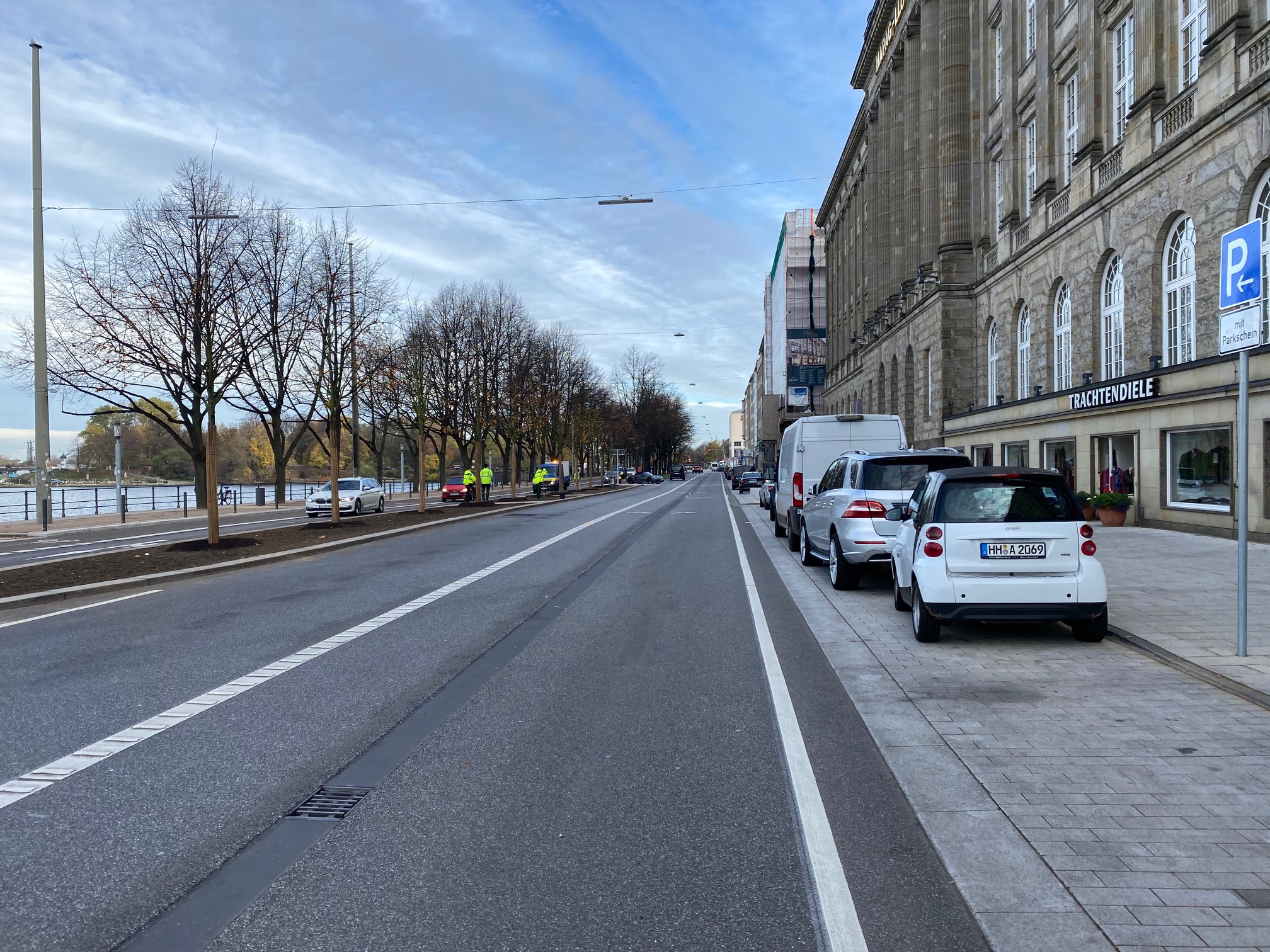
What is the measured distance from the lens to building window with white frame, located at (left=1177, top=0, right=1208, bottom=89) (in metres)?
20.0

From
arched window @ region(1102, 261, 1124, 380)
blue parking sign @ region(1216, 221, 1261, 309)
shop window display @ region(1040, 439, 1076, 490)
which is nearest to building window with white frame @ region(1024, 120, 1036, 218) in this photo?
arched window @ region(1102, 261, 1124, 380)

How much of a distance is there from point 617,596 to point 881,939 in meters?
8.46

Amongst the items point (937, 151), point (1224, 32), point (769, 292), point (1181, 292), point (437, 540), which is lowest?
point (437, 540)

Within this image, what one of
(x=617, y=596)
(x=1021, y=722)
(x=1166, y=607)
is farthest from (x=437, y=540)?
(x=1021, y=722)

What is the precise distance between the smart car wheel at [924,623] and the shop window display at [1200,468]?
1288 cm

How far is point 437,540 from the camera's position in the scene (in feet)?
68.9

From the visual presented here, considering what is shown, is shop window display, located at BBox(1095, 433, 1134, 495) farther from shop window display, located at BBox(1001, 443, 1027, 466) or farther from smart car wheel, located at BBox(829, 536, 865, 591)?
smart car wheel, located at BBox(829, 536, 865, 591)

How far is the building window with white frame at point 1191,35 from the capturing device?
20031 mm

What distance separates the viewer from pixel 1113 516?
21578 mm

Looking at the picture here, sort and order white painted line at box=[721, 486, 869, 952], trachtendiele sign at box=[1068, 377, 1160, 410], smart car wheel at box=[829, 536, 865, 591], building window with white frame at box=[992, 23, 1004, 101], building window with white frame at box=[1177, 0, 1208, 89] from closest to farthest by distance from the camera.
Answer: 1. white painted line at box=[721, 486, 869, 952]
2. smart car wheel at box=[829, 536, 865, 591]
3. building window with white frame at box=[1177, 0, 1208, 89]
4. trachtendiele sign at box=[1068, 377, 1160, 410]
5. building window with white frame at box=[992, 23, 1004, 101]

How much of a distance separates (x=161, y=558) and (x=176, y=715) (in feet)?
35.6

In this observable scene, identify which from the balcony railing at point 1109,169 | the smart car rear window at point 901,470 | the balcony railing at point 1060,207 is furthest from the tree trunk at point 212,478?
the balcony railing at point 1060,207

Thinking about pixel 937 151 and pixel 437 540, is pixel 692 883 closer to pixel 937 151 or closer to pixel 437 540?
pixel 437 540

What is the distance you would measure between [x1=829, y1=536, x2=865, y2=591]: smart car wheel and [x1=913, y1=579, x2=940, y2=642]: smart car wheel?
339 centimetres
